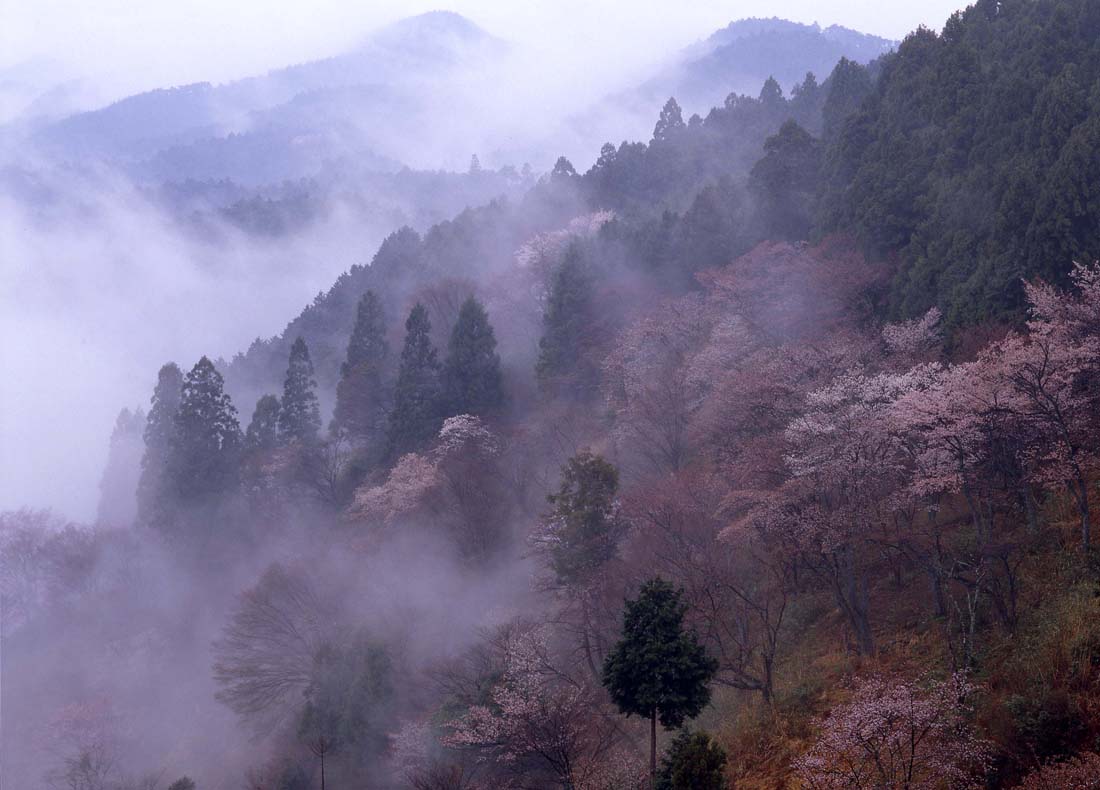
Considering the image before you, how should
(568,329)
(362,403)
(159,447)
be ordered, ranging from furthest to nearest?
(159,447), (362,403), (568,329)

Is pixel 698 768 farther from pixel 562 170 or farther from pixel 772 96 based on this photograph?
pixel 562 170

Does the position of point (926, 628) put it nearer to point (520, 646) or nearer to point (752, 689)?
point (752, 689)

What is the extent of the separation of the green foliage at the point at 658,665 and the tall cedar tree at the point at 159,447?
37640 millimetres

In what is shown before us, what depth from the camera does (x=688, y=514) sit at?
1883 cm

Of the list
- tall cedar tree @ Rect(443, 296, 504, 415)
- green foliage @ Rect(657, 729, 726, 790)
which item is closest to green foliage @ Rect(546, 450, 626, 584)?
green foliage @ Rect(657, 729, 726, 790)

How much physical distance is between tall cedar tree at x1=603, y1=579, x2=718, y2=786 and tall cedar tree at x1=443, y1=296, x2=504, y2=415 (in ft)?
80.2

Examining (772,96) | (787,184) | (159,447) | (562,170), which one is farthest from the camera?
(562,170)

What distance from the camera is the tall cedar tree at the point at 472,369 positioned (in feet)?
125

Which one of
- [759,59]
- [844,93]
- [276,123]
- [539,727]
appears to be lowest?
[539,727]

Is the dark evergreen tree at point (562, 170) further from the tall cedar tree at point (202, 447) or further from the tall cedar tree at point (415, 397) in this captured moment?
the tall cedar tree at point (202, 447)

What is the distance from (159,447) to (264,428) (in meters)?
9.74

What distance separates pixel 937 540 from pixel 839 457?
7.59 feet

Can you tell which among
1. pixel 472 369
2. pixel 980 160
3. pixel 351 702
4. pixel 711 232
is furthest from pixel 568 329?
pixel 351 702

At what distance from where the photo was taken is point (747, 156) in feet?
172
